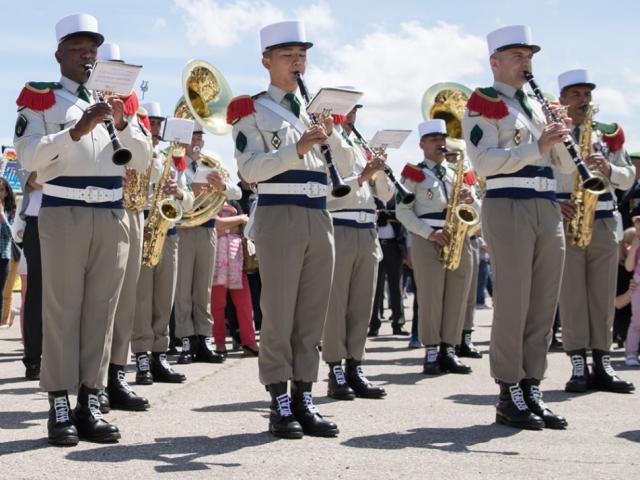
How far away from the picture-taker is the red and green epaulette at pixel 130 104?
6.39 m

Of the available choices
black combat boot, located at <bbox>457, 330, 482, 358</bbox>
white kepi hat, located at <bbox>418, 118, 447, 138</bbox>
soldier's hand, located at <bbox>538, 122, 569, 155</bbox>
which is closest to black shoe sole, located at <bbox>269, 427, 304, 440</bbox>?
soldier's hand, located at <bbox>538, 122, 569, 155</bbox>

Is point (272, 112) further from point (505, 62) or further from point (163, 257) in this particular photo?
point (163, 257)

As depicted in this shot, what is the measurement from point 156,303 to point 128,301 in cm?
166

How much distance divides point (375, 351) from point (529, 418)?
579cm

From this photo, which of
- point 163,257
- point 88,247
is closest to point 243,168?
point 88,247

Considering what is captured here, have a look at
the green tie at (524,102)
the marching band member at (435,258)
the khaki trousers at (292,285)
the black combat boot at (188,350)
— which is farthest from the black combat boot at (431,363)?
the green tie at (524,102)

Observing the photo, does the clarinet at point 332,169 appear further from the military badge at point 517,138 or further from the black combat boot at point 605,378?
the black combat boot at point 605,378

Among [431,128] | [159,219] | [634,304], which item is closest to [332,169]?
[159,219]

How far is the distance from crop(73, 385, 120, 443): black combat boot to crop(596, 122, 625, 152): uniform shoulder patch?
4650 mm

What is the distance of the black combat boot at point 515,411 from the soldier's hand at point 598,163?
2249 millimetres

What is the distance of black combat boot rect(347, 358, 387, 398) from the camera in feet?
26.0

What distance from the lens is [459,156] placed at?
34.1ft

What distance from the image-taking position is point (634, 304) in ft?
35.0

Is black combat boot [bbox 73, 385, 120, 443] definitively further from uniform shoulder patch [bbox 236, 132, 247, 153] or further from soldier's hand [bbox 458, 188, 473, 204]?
soldier's hand [bbox 458, 188, 473, 204]
